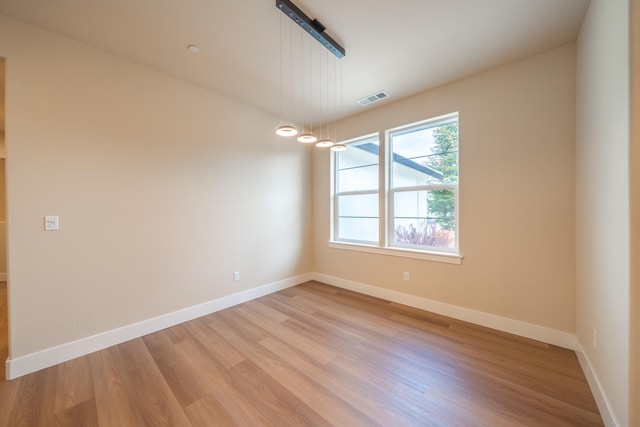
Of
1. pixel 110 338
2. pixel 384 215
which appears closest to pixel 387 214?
pixel 384 215

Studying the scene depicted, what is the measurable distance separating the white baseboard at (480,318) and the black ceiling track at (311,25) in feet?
9.89

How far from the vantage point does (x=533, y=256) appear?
2316mm

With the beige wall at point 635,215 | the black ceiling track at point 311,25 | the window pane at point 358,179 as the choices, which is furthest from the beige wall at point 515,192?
the black ceiling track at point 311,25

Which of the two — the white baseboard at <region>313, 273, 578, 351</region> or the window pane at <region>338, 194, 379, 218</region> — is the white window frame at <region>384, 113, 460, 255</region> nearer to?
the window pane at <region>338, 194, 379, 218</region>

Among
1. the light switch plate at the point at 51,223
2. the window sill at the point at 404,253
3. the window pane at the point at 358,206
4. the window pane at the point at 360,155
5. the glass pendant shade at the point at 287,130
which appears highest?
the window pane at the point at 360,155

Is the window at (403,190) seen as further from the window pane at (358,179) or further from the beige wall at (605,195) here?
the beige wall at (605,195)

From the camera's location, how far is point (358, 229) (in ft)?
12.8

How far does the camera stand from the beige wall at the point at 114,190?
1896 millimetres

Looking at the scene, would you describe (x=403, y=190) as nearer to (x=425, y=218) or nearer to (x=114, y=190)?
(x=425, y=218)

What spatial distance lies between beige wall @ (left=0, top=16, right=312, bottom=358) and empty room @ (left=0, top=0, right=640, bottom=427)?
17 millimetres

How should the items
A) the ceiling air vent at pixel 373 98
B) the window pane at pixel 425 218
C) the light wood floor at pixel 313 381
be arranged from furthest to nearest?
1. the ceiling air vent at pixel 373 98
2. the window pane at pixel 425 218
3. the light wood floor at pixel 313 381

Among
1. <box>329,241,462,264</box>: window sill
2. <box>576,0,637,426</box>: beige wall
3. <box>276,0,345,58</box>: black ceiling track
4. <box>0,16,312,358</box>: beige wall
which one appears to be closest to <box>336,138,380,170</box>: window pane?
<box>329,241,462,264</box>: window sill

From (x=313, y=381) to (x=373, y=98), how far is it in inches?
130

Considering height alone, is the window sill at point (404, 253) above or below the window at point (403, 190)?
below
